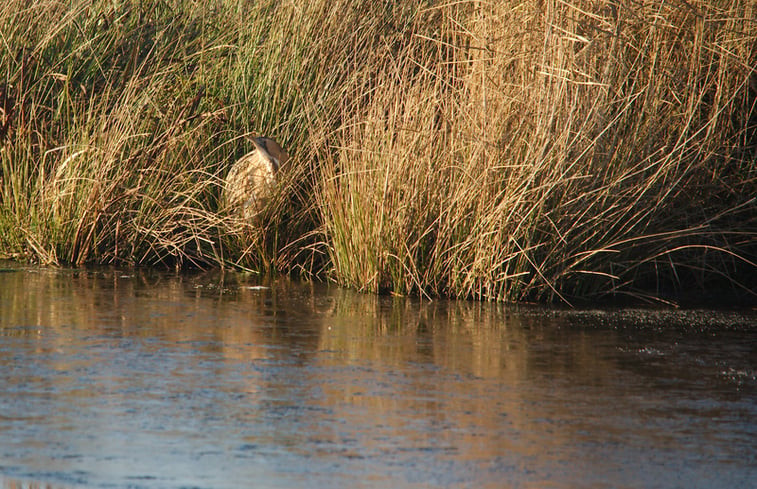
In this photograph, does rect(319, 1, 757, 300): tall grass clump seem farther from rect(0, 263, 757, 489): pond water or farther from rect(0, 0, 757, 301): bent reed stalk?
rect(0, 263, 757, 489): pond water

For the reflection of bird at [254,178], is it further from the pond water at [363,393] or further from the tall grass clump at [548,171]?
the pond water at [363,393]

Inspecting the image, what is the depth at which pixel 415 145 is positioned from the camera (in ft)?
21.8

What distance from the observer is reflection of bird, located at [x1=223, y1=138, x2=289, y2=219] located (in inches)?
289

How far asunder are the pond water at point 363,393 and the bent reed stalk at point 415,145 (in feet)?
1.60

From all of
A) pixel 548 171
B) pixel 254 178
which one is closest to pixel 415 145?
pixel 548 171

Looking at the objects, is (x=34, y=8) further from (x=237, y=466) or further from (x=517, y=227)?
(x=237, y=466)

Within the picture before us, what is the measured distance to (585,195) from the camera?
6328 mm

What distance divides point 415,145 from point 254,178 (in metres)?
1.31

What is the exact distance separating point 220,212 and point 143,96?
1114 mm

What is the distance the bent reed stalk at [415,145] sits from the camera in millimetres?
6477

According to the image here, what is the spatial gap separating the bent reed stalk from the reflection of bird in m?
0.10

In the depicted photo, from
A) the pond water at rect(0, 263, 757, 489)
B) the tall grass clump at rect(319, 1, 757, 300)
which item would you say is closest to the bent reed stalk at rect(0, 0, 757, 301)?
the tall grass clump at rect(319, 1, 757, 300)

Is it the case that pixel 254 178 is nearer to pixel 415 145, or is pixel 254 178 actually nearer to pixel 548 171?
pixel 415 145

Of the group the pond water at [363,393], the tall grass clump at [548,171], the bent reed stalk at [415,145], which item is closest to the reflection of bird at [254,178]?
the bent reed stalk at [415,145]
